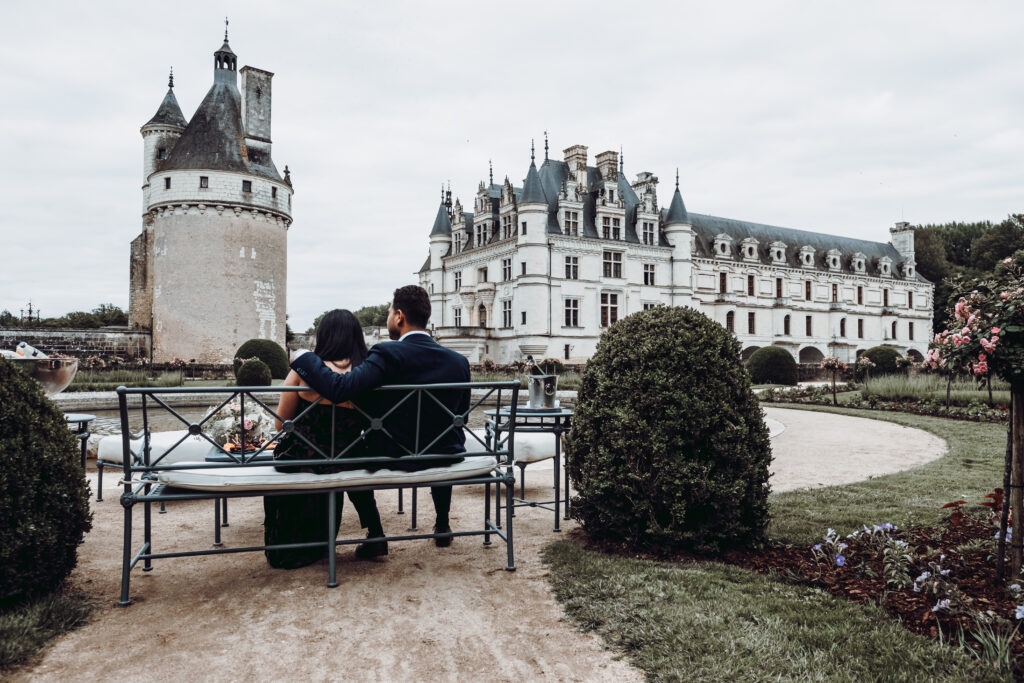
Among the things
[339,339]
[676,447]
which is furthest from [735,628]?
[339,339]

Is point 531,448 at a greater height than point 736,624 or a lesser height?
greater

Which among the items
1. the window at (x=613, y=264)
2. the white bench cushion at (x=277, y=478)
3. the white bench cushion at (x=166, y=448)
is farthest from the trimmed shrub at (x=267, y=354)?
the white bench cushion at (x=277, y=478)

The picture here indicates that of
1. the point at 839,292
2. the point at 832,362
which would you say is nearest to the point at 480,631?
the point at 832,362

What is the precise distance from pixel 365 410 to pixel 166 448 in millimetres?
2207

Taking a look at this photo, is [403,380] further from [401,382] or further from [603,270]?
[603,270]

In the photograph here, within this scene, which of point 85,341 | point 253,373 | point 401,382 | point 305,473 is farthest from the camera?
point 85,341

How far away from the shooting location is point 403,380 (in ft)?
11.8

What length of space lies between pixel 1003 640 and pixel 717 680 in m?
1.10

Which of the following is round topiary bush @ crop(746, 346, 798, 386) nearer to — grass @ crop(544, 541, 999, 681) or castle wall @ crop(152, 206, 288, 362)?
castle wall @ crop(152, 206, 288, 362)

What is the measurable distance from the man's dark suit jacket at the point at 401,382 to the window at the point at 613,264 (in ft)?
106

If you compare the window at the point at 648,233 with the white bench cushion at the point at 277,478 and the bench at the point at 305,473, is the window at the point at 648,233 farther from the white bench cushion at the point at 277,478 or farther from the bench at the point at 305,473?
the white bench cushion at the point at 277,478

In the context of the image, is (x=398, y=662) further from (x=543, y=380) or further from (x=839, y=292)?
(x=839, y=292)

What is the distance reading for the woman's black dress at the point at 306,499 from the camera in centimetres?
349

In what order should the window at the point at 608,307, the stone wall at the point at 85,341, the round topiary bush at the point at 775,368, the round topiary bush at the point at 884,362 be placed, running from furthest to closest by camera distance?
1. the window at the point at 608,307
2. the stone wall at the point at 85,341
3. the round topiary bush at the point at 775,368
4. the round topiary bush at the point at 884,362
